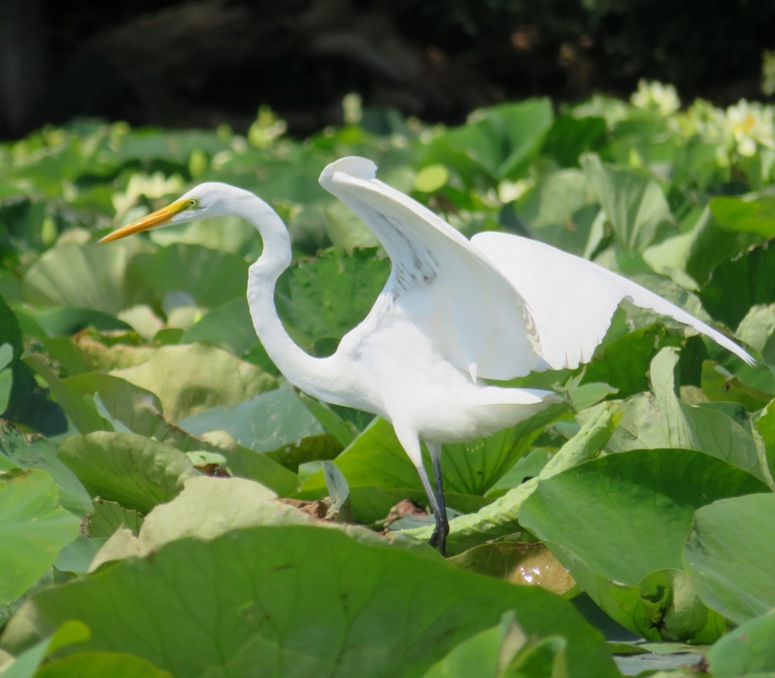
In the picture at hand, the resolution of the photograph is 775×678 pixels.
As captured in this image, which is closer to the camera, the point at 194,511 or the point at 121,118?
the point at 194,511

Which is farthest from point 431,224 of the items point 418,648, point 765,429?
point 418,648

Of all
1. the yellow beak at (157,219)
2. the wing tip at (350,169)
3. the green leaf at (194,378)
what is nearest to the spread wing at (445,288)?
the wing tip at (350,169)

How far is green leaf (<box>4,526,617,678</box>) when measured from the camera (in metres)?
0.87

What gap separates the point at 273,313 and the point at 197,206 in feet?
0.55

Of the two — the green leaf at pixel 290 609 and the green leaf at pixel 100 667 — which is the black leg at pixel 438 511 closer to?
the green leaf at pixel 290 609

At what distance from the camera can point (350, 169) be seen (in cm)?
134

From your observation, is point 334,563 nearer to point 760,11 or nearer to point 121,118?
point 760,11

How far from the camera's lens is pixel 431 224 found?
1.26 m

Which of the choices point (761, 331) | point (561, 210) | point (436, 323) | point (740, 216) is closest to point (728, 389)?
point (761, 331)

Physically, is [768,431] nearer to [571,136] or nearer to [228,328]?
[228,328]

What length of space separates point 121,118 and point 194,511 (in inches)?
439

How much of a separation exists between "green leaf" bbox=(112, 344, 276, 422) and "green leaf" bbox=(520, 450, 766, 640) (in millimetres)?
669

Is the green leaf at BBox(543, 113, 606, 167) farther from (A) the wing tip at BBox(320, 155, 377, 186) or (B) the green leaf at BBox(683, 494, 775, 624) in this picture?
(B) the green leaf at BBox(683, 494, 775, 624)

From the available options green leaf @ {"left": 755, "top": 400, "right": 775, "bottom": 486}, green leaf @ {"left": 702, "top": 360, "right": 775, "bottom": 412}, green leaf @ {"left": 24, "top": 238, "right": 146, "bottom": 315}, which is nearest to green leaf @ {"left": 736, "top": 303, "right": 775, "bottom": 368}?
green leaf @ {"left": 702, "top": 360, "right": 775, "bottom": 412}
